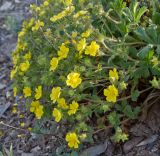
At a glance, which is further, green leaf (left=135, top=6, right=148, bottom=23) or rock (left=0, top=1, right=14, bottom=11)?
rock (left=0, top=1, right=14, bottom=11)

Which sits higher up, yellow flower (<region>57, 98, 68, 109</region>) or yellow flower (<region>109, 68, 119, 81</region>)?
yellow flower (<region>109, 68, 119, 81</region>)

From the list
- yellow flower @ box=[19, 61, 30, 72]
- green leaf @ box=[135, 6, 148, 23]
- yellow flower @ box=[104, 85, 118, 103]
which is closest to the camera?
yellow flower @ box=[104, 85, 118, 103]

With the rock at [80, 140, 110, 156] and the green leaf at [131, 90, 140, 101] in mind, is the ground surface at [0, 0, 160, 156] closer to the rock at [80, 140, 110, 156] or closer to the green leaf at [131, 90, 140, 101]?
the rock at [80, 140, 110, 156]

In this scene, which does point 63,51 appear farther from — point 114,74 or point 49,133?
point 49,133

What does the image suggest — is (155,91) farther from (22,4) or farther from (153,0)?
(22,4)

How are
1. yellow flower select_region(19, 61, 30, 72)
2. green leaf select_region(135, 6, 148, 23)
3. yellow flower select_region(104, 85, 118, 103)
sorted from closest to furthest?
1. yellow flower select_region(104, 85, 118, 103)
2. green leaf select_region(135, 6, 148, 23)
3. yellow flower select_region(19, 61, 30, 72)

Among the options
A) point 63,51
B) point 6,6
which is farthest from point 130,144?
point 6,6

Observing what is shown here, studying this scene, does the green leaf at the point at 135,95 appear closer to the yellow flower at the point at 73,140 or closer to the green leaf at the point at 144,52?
the green leaf at the point at 144,52

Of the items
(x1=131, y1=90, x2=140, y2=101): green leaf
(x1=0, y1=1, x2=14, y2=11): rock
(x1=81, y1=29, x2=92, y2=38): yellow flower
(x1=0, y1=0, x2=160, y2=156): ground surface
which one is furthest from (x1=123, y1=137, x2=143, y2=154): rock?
(x1=0, y1=1, x2=14, y2=11): rock

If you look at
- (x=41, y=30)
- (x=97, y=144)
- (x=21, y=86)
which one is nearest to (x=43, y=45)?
(x=41, y=30)
